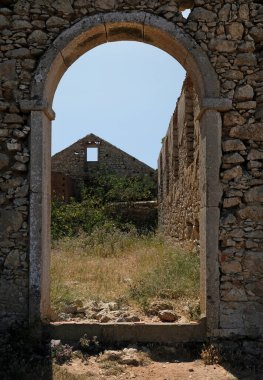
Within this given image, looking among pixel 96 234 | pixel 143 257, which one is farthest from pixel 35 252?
pixel 96 234

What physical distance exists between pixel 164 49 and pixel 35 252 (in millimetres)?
3000

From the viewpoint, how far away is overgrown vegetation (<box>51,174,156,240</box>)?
14805 mm

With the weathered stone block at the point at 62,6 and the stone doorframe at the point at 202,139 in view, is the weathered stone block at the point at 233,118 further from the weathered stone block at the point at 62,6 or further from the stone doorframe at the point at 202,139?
the weathered stone block at the point at 62,6

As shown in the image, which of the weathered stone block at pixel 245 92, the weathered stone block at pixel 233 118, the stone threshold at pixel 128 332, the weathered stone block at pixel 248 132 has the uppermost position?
the weathered stone block at pixel 245 92

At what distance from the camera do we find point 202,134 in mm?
4906

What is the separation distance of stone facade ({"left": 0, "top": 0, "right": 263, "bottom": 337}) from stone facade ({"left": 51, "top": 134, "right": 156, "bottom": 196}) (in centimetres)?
1681

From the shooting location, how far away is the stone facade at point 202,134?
15.1 ft

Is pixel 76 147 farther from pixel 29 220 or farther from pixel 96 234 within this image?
pixel 29 220

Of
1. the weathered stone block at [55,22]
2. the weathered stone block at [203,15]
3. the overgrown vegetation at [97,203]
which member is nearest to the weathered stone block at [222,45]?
the weathered stone block at [203,15]

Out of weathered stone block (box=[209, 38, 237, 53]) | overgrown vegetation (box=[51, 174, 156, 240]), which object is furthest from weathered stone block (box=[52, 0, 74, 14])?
overgrown vegetation (box=[51, 174, 156, 240])

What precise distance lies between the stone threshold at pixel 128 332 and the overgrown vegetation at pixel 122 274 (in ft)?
2.62

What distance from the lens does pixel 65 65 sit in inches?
204

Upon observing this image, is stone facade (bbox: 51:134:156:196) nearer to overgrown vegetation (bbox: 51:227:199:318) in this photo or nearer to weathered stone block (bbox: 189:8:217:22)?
overgrown vegetation (bbox: 51:227:199:318)

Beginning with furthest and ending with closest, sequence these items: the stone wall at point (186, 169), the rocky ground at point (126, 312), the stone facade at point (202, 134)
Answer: the stone wall at point (186, 169), the rocky ground at point (126, 312), the stone facade at point (202, 134)
